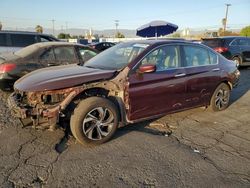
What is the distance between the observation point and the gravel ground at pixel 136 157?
321cm

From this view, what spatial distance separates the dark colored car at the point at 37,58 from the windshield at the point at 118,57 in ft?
4.61

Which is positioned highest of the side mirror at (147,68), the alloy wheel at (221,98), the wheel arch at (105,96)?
the side mirror at (147,68)

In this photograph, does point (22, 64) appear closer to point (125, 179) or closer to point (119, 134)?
point (119, 134)

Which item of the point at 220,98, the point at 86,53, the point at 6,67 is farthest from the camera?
the point at 86,53

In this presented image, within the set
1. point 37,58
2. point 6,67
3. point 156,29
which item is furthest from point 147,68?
point 156,29

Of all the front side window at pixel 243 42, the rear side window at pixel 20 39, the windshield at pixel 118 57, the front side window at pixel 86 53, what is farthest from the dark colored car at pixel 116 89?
the front side window at pixel 243 42

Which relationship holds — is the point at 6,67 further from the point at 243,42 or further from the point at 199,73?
the point at 243,42

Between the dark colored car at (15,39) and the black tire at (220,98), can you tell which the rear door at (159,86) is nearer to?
the black tire at (220,98)

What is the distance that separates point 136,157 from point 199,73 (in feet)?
8.06

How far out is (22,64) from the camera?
680 centimetres

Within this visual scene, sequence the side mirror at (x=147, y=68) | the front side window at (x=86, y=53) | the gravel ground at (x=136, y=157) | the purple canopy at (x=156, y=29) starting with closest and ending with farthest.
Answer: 1. the gravel ground at (x=136, y=157)
2. the side mirror at (x=147, y=68)
3. the front side window at (x=86, y=53)
4. the purple canopy at (x=156, y=29)

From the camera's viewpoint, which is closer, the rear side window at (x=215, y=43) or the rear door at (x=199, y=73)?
the rear door at (x=199, y=73)

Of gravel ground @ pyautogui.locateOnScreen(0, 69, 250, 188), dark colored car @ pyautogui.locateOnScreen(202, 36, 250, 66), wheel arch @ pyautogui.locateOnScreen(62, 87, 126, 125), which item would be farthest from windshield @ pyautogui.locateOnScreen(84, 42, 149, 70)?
dark colored car @ pyautogui.locateOnScreen(202, 36, 250, 66)

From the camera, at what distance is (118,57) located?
4996 millimetres
